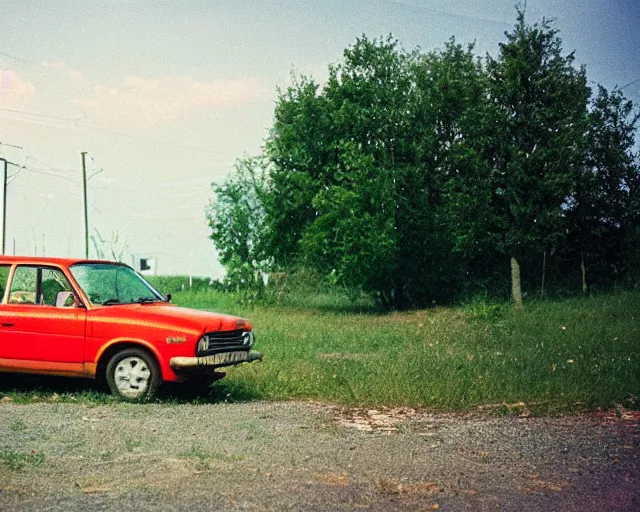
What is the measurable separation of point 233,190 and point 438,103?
1127cm

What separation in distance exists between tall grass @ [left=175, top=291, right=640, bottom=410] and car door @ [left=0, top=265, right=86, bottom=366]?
2.39m

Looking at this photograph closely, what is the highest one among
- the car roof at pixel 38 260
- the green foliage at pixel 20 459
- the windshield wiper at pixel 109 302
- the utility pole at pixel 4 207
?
the utility pole at pixel 4 207

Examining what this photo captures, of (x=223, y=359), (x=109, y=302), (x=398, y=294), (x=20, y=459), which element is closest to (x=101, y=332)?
(x=109, y=302)

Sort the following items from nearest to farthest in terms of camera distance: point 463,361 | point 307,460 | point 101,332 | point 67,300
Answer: point 307,460
point 101,332
point 67,300
point 463,361

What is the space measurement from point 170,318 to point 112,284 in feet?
5.19

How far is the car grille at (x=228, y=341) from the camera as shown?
31.6 ft


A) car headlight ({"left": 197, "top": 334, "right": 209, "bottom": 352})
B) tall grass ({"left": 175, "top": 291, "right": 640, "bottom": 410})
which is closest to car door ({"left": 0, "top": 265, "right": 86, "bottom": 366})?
car headlight ({"left": 197, "top": 334, "right": 209, "bottom": 352})

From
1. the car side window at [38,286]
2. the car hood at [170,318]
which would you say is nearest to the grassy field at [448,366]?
the car hood at [170,318]

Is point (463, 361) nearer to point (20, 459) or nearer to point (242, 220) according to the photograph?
point (20, 459)

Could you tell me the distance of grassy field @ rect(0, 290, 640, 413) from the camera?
10320mm

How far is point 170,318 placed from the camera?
955 cm

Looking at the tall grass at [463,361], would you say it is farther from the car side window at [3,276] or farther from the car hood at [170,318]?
the car side window at [3,276]

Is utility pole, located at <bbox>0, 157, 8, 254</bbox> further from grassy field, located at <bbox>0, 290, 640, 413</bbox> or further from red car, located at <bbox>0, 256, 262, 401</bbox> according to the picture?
red car, located at <bbox>0, 256, 262, 401</bbox>

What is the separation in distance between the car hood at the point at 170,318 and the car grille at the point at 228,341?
81 millimetres
